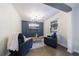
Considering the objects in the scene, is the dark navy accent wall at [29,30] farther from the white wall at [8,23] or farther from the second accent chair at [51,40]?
the second accent chair at [51,40]

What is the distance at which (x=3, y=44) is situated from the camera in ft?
6.45

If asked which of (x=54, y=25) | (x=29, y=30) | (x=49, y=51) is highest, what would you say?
(x=54, y=25)

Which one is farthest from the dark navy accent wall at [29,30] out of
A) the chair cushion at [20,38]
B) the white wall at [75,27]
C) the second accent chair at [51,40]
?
the white wall at [75,27]

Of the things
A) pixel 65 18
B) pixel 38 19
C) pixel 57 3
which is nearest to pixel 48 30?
pixel 38 19

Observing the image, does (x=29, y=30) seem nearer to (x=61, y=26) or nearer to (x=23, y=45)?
(x=23, y=45)

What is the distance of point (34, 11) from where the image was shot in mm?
1882

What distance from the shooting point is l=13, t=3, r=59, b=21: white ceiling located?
1.80 metres

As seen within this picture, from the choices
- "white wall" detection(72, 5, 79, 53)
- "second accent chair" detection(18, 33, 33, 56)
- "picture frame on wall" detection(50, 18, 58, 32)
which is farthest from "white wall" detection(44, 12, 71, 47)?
"second accent chair" detection(18, 33, 33, 56)

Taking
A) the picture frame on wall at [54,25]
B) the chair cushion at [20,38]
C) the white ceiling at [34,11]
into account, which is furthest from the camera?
the picture frame on wall at [54,25]

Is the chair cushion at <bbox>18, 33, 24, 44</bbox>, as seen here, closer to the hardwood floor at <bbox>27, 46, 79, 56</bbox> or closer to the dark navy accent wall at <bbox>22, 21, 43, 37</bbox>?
the dark navy accent wall at <bbox>22, 21, 43, 37</bbox>

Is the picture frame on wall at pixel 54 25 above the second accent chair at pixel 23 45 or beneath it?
above

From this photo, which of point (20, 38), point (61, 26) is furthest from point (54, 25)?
point (20, 38)

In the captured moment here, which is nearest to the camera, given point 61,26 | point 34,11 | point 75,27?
point 34,11

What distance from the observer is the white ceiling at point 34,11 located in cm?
180
